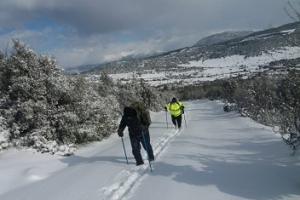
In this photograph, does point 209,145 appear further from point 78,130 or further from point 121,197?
point 78,130

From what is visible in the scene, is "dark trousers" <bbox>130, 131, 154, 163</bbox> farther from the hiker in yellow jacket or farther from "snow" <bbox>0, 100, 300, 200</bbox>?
the hiker in yellow jacket

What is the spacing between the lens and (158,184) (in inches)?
275

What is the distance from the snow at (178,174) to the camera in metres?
6.25

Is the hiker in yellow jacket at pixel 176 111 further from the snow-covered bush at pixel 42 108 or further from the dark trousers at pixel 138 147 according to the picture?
the dark trousers at pixel 138 147

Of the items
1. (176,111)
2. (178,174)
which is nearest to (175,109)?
(176,111)

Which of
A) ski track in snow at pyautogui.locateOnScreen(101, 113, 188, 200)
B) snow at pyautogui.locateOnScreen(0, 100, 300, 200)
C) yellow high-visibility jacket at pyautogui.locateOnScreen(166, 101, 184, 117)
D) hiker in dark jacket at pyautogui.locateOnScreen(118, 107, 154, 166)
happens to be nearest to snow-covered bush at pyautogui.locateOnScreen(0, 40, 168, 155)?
snow at pyautogui.locateOnScreen(0, 100, 300, 200)

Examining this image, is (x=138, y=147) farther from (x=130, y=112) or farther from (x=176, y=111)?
(x=176, y=111)

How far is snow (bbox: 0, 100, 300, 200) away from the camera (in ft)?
20.5

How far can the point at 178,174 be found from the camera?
25.1 ft

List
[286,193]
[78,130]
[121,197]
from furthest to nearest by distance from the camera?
[78,130]
[121,197]
[286,193]

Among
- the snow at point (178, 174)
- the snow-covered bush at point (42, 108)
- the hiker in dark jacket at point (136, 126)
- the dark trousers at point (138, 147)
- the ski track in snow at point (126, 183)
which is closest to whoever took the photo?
the snow at point (178, 174)

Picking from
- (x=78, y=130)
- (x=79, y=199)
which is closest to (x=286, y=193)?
(x=79, y=199)

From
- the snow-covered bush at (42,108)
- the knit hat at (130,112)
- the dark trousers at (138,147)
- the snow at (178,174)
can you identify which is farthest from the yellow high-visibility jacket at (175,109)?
the knit hat at (130,112)

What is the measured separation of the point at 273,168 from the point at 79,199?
13.9 ft
